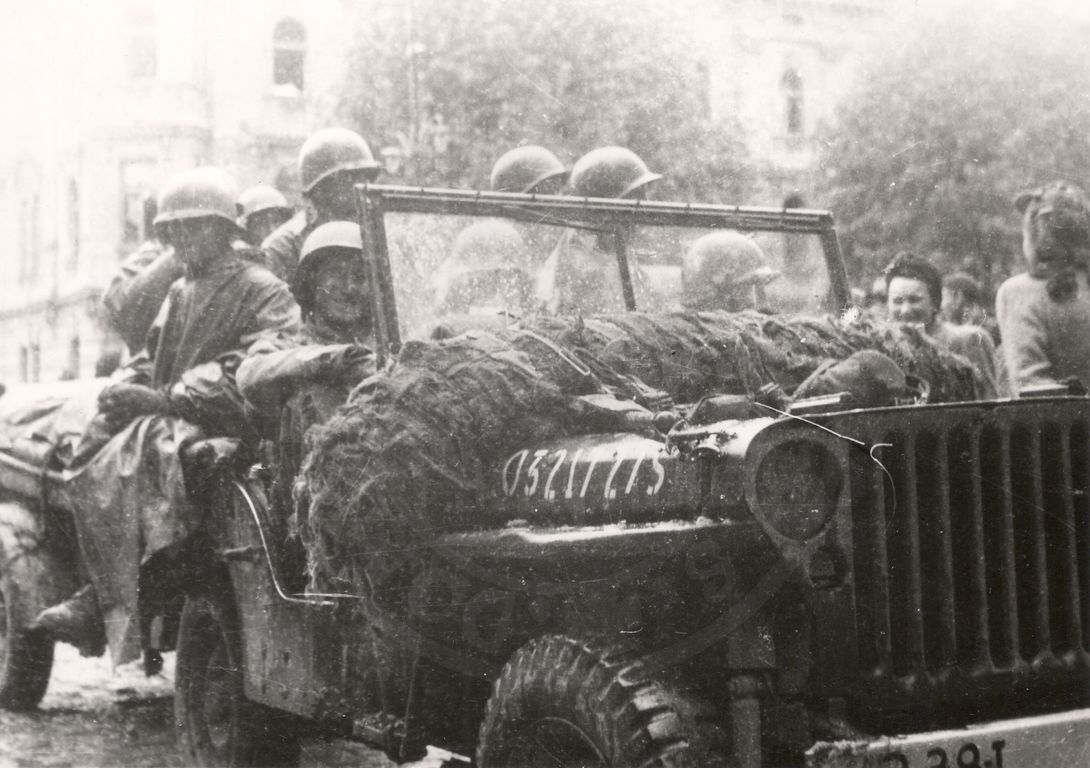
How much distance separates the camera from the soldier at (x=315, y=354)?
15.3ft

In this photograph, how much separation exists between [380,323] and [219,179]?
2.21 m

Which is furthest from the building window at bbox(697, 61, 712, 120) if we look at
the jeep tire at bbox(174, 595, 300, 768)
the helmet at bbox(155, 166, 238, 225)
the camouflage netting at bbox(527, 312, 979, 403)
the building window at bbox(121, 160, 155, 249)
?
the camouflage netting at bbox(527, 312, 979, 403)

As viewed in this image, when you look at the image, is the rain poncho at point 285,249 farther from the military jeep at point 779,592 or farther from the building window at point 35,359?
the building window at point 35,359

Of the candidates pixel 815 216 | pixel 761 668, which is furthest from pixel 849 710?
pixel 815 216

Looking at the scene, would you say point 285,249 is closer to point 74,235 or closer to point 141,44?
point 141,44

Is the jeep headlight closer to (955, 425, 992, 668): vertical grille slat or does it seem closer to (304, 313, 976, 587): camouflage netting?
(955, 425, 992, 668): vertical grille slat

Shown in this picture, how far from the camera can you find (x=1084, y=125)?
55.0ft

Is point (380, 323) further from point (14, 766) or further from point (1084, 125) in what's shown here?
point (1084, 125)

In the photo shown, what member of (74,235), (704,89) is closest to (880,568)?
(704,89)

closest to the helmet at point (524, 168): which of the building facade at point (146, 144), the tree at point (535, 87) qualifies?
the tree at point (535, 87)

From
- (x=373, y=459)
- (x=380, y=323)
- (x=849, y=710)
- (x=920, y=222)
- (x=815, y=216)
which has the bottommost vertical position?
(x=849, y=710)

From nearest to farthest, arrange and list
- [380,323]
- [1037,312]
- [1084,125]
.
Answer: [380,323], [1037,312], [1084,125]

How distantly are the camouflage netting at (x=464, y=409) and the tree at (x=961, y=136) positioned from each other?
12.5 metres

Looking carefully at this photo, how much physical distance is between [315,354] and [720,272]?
1.40m
